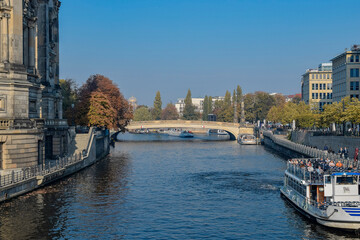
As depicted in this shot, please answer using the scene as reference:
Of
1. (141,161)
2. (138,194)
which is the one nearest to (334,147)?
(141,161)

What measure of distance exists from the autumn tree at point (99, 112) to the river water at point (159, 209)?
82.3 ft

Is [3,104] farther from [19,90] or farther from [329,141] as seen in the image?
[329,141]

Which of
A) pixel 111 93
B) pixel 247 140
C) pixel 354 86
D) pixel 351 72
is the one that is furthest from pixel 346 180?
pixel 247 140

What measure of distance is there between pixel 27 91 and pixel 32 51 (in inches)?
278

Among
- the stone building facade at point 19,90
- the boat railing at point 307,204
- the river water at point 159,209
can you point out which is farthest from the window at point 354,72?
the stone building facade at point 19,90

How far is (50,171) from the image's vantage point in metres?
58.9

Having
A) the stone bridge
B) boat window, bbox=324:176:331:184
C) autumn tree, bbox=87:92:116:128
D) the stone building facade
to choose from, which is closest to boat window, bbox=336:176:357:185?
boat window, bbox=324:176:331:184

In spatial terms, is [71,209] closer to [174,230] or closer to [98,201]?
[98,201]

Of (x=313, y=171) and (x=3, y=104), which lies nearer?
(x=313, y=171)

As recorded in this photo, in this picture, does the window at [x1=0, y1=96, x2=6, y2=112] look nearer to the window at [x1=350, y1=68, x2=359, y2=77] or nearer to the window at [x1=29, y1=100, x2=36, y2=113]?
the window at [x1=29, y1=100, x2=36, y2=113]

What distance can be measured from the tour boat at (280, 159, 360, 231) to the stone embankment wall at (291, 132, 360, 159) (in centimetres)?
2652

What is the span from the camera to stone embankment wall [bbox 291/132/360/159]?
238 ft

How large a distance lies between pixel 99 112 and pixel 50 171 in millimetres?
41324

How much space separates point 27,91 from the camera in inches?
2259
